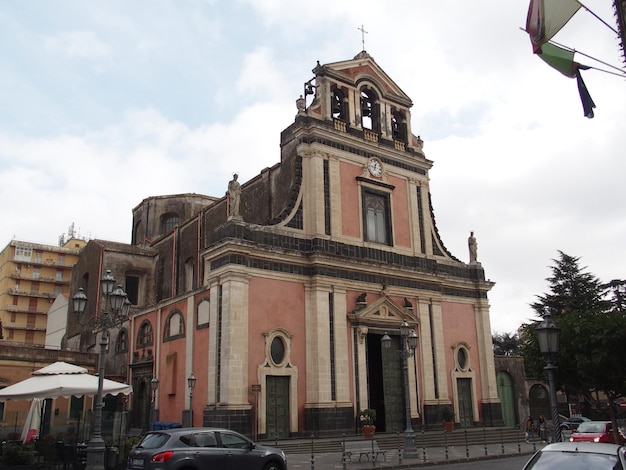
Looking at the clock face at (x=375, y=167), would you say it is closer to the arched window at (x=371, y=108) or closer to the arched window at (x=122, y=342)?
the arched window at (x=371, y=108)

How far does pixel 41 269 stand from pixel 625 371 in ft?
209

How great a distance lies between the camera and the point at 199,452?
41.1 feet

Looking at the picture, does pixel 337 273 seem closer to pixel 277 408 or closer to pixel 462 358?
pixel 277 408

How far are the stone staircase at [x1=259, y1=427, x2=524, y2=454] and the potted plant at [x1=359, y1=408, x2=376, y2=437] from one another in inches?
13.3

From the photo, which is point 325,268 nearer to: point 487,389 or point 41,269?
point 487,389

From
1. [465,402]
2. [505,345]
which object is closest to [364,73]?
[465,402]

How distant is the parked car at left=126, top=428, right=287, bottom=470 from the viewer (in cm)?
1218

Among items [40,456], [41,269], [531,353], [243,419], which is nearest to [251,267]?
[243,419]

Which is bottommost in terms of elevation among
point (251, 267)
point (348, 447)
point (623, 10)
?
point (348, 447)

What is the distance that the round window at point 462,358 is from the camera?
29828 millimetres

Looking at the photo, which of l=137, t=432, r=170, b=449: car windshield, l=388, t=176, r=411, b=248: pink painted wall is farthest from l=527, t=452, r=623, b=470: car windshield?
l=388, t=176, r=411, b=248: pink painted wall

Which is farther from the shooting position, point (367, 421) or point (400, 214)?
point (400, 214)

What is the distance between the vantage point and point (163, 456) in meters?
12.1

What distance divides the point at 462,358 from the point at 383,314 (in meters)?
5.74
